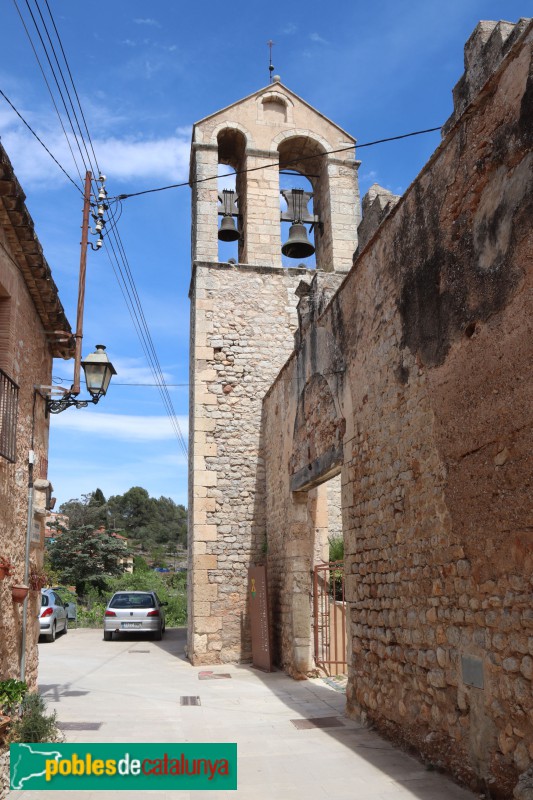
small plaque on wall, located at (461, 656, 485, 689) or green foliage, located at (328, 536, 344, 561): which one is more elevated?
green foliage, located at (328, 536, 344, 561)

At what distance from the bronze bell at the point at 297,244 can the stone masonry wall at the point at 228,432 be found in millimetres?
390

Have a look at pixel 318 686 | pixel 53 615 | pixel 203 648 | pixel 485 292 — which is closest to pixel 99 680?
pixel 203 648

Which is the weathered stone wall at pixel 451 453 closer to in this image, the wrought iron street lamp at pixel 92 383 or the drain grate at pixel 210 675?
the wrought iron street lamp at pixel 92 383

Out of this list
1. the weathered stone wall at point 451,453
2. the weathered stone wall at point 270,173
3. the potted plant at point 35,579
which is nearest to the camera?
the weathered stone wall at point 451,453

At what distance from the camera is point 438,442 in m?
4.70

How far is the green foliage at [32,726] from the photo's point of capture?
4.84 metres

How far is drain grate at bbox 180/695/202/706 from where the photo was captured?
7.36 m

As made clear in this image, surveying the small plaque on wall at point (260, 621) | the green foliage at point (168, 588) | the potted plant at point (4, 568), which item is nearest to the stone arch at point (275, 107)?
the small plaque on wall at point (260, 621)

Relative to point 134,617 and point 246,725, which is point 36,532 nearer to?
point 246,725

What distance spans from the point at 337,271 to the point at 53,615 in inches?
370

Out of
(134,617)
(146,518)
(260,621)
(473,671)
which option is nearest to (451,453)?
(473,671)

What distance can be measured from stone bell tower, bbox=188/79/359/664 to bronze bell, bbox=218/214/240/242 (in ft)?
0.07

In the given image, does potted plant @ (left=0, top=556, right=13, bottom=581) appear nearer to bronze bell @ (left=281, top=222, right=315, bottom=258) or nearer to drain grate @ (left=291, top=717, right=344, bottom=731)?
drain grate @ (left=291, top=717, right=344, bottom=731)

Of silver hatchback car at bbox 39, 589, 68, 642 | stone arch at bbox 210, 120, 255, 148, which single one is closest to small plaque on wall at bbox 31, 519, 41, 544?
silver hatchback car at bbox 39, 589, 68, 642
